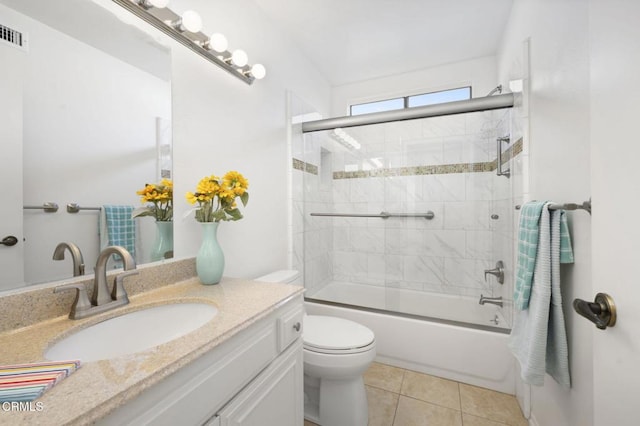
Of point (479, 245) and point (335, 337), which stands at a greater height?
point (479, 245)

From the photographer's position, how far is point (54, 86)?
86cm

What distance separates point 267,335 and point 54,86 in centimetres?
108

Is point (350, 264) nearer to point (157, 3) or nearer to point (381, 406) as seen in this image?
point (381, 406)

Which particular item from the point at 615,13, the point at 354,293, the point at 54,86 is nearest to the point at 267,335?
the point at 54,86

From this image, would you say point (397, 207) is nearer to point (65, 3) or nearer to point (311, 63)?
point (311, 63)

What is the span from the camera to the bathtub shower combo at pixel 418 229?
181 centimetres

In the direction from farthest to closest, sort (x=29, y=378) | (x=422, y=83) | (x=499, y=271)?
(x=422, y=83), (x=499, y=271), (x=29, y=378)

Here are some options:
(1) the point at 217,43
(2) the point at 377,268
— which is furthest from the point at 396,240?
(1) the point at 217,43

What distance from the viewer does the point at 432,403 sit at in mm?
1602

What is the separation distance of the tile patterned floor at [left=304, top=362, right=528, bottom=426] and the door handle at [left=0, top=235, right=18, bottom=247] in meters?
1.55

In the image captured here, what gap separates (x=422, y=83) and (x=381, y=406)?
2.79 metres

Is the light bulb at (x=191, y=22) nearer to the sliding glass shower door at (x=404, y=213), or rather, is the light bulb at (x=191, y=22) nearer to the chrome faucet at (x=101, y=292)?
the chrome faucet at (x=101, y=292)

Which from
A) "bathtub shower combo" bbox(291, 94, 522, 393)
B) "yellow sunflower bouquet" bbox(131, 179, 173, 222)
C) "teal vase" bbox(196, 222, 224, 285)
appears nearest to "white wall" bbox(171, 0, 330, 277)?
"yellow sunflower bouquet" bbox(131, 179, 173, 222)

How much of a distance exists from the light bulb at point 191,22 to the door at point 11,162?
0.60 meters
